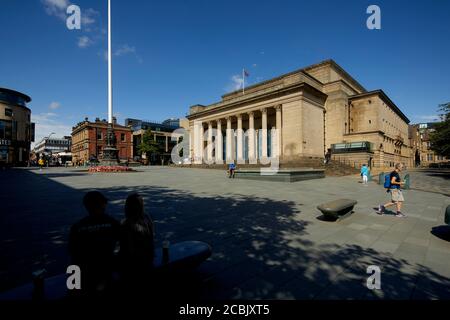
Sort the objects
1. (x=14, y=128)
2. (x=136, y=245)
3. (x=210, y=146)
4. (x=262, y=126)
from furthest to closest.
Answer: (x=210, y=146) < (x=14, y=128) < (x=262, y=126) < (x=136, y=245)

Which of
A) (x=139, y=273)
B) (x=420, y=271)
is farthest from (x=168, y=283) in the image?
(x=420, y=271)

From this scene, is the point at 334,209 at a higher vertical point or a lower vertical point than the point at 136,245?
lower

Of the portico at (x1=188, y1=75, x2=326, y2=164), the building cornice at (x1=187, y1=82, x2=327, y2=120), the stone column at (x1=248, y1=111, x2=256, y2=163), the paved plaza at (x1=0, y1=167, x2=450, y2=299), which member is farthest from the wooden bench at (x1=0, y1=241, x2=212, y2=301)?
the stone column at (x1=248, y1=111, x2=256, y2=163)

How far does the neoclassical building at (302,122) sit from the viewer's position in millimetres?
34500

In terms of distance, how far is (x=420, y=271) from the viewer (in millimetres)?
3848

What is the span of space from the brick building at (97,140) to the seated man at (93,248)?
6837cm

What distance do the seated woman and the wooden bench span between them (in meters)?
0.15

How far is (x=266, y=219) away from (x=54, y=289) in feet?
18.3

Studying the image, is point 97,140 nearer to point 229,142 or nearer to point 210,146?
point 210,146

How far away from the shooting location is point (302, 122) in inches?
1314

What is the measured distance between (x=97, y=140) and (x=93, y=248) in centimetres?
7285

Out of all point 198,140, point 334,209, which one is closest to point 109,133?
point 334,209

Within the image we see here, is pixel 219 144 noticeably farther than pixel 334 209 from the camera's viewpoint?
Yes

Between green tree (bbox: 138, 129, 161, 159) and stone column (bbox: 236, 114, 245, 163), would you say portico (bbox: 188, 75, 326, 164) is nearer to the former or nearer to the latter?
stone column (bbox: 236, 114, 245, 163)
